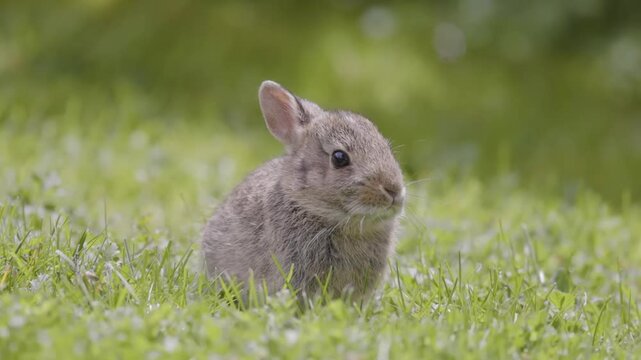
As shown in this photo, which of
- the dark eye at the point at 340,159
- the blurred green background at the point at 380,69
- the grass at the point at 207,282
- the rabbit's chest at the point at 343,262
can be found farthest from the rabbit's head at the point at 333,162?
the blurred green background at the point at 380,69

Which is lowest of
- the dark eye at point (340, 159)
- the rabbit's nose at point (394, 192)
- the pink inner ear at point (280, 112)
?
the rabbit's nose at point (394, 192)

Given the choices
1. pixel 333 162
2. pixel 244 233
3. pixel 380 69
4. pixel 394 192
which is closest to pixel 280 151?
pixel 380 69

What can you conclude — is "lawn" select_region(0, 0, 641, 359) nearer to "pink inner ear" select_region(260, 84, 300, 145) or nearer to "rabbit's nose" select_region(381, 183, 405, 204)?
"rabbit's nose" select_region(381, 183, 405, 204)

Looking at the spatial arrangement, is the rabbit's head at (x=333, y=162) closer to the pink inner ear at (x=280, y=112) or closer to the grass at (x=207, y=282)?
the pink inner ear at (x=280, y=112)

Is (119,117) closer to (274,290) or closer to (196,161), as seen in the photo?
(196,161)

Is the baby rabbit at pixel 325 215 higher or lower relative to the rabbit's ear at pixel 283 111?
lower

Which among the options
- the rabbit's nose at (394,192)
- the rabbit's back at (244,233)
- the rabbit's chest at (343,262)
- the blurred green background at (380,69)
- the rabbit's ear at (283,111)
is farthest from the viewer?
the blurred green background at (380,69)

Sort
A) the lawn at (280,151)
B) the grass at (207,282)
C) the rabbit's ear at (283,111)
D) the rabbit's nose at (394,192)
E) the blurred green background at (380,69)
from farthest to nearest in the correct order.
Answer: the blurred green background at (380,69) → the rabbit's ear at (283,111) → the rabbit's nose at (394,192) → the lawn at (280,151) → the grass at (207,282)

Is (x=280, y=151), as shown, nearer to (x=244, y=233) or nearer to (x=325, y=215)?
(x=244, y=233)
